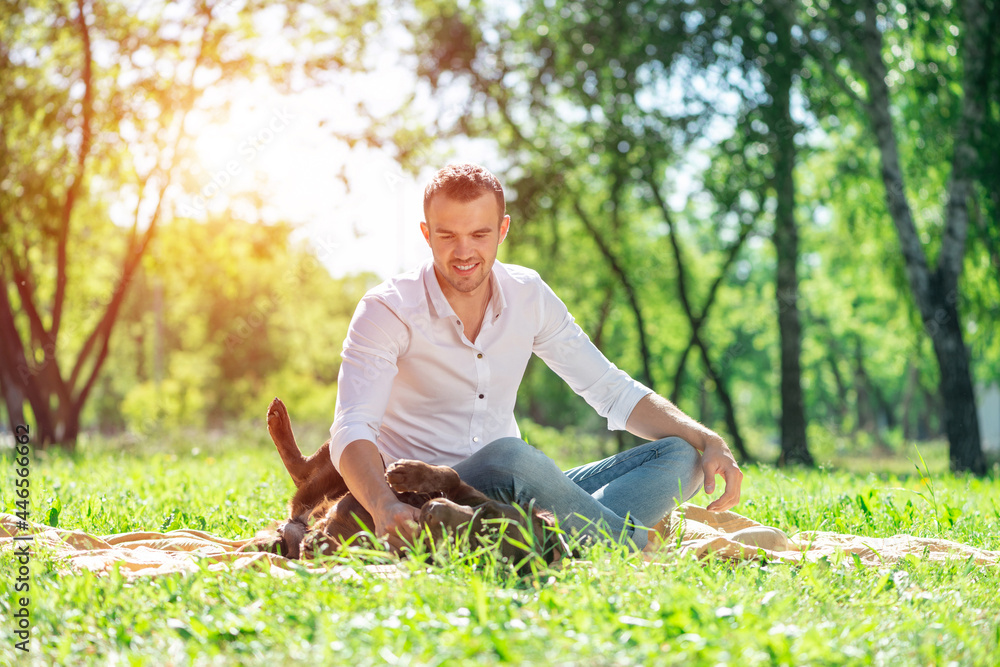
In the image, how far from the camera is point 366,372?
11.3 feet

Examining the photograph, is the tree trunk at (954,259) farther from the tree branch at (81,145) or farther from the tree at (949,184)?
the tree branch at (81,145)

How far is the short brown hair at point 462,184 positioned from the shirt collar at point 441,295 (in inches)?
13.5

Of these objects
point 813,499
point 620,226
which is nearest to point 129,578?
point 813,499

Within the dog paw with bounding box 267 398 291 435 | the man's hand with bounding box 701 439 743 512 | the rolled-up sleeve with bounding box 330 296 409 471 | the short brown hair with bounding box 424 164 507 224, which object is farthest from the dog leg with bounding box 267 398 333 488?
the man's hand with bounding box 701 439 743 512

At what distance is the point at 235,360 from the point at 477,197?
3103 centimetres

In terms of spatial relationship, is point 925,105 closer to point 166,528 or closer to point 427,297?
point 427,297

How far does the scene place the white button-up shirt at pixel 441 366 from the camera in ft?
11.7

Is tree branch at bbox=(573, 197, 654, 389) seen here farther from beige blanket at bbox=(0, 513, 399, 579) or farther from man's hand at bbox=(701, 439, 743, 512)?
beige blanket at bbox=(0, 513, 399, 579)

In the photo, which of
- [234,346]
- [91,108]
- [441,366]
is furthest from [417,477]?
[234,346]

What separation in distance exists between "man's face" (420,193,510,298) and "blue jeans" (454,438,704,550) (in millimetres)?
734

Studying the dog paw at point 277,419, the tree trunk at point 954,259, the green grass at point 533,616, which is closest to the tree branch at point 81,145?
the dog paw at point 277,419

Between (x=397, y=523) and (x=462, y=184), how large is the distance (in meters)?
1.37

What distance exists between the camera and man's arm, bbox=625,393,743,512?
3.58 m

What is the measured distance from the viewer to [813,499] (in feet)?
16.3
